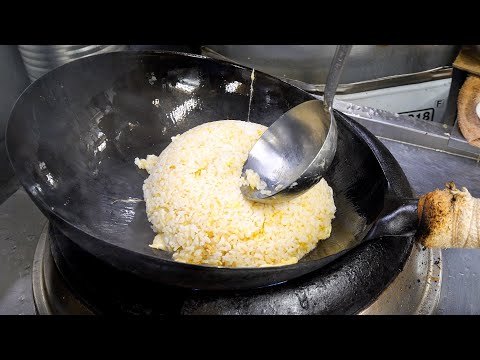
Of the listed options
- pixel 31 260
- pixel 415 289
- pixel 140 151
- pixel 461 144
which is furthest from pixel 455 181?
pixel 31 260

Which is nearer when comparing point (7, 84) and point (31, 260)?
point (31, 260)

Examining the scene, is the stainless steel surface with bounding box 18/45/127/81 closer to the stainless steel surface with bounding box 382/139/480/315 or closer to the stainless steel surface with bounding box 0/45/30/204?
the stainless steel surface with bounding box 0/45/30/204

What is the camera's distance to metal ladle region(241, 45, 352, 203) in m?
1.51

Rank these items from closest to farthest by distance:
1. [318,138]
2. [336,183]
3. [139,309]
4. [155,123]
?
1. [139,309]
2. [318,138]
3. [336,183]
4. [155,123]

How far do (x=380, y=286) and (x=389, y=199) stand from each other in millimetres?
255

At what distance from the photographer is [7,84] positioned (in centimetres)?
227

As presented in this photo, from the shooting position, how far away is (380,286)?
4.66 feet

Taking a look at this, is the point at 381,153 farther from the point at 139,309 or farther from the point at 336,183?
the point at 139,309

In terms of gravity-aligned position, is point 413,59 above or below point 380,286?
above

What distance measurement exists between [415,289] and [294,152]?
1.96 ft

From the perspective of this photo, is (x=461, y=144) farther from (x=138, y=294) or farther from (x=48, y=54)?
(x=48, y=54)

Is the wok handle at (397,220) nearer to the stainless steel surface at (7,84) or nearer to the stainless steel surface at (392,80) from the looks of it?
the stainless steel surface at (392,80)

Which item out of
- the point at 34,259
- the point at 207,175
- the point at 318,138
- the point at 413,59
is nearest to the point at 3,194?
the point at 34,259

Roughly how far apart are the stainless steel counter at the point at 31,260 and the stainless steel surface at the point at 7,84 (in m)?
0.25
